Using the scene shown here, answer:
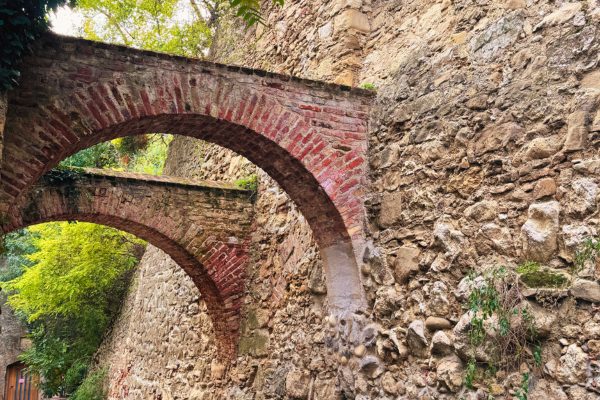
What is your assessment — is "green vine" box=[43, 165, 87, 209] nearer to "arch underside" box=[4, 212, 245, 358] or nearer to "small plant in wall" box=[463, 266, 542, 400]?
"arch underside" box=[4, 212, 245, 358]

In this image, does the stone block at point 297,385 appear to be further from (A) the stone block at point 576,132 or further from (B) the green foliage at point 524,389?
(A) the stone block at point 576,132

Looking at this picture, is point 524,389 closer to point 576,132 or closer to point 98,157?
point 576,132

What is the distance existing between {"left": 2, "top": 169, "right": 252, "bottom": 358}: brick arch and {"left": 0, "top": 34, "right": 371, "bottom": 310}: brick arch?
6.35ft

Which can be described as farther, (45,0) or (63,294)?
(63,294)

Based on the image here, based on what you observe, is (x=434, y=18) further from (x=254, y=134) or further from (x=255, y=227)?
(x=255, y=227)

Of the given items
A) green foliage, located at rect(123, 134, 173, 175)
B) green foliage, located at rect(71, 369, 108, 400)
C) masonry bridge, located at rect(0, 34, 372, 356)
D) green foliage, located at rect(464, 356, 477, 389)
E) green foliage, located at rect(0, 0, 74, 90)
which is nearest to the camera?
green foliage, located at rect(464, 356, 477, 389)

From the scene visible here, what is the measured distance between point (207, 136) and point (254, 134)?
449 millimetres

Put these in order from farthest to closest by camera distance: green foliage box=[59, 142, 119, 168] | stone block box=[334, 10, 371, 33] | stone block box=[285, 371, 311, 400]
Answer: green foliage box=[59, 142, 119, 168]
stone block box=[334, 10, 371, 33]
stone block box=[285, 371, 311, 400]

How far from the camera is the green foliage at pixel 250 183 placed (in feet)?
20.3

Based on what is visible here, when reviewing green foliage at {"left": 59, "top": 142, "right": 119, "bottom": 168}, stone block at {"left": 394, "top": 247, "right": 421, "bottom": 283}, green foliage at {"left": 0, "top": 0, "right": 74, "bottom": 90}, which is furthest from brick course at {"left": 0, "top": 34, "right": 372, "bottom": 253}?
green foliage at {"left": 59, "top": 142, "right": 119, "bottom": 168}

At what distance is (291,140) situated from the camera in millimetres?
3887

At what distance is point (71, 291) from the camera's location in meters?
9.60

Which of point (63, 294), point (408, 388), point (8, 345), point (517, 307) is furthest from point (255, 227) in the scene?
point (8, 345)

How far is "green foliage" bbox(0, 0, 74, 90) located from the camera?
9.58 ft
